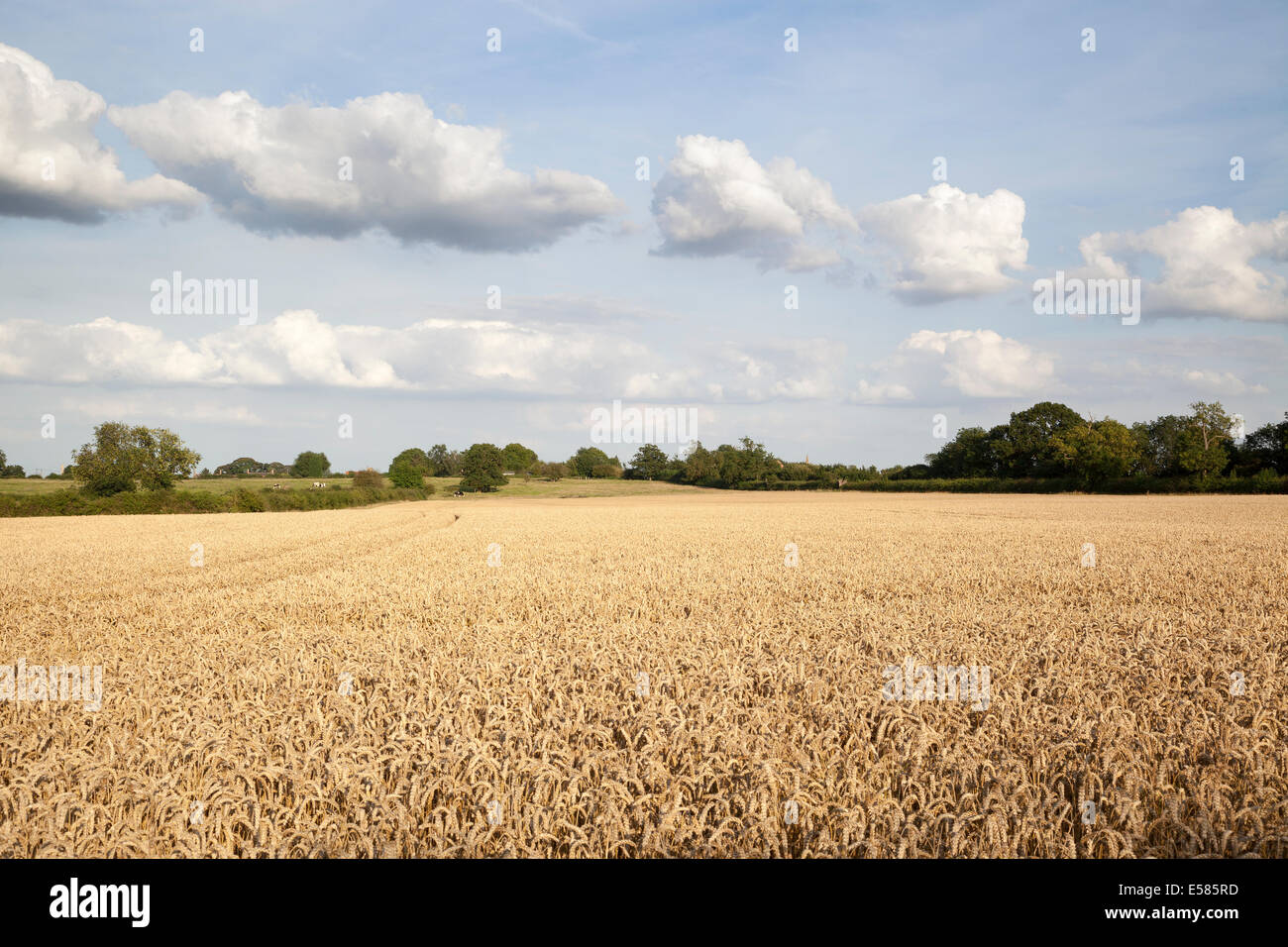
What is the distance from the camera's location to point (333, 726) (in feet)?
20.4

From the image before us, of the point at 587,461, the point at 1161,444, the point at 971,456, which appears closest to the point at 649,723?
the point at 971,456

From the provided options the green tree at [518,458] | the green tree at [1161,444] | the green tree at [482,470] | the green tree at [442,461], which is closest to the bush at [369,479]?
the green tree at [482,470]

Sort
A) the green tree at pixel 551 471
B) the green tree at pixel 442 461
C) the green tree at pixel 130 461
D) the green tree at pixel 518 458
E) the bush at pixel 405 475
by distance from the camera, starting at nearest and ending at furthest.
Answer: the green tree at pixel 130 461 < the bush at pixel 405 475 < the green tree at pixel 551 471 < the green tree at pixel 518 458 < the green tree at pixel 442 461

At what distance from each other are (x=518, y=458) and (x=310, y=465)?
139 ft

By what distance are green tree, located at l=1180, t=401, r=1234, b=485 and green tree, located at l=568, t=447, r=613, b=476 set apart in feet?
330

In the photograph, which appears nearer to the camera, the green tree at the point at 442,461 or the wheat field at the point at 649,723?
the wheat field at the point at 649,723

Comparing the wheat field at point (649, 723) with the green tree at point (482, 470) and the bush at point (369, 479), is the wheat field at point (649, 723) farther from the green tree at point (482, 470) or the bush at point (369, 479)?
the green tree at point (482, 470)

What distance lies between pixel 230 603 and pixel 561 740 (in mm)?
10797

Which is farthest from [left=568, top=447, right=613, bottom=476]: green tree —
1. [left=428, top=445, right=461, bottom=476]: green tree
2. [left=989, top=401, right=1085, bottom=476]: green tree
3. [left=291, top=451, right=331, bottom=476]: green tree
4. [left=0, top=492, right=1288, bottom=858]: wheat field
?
[left=0, top=492, right=1288, bottom=858]: wheat field

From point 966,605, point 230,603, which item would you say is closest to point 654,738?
point 966,605

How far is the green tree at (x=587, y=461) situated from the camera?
516ft

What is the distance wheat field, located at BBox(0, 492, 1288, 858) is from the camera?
14.4ft

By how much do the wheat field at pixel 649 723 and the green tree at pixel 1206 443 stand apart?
8111 cm
